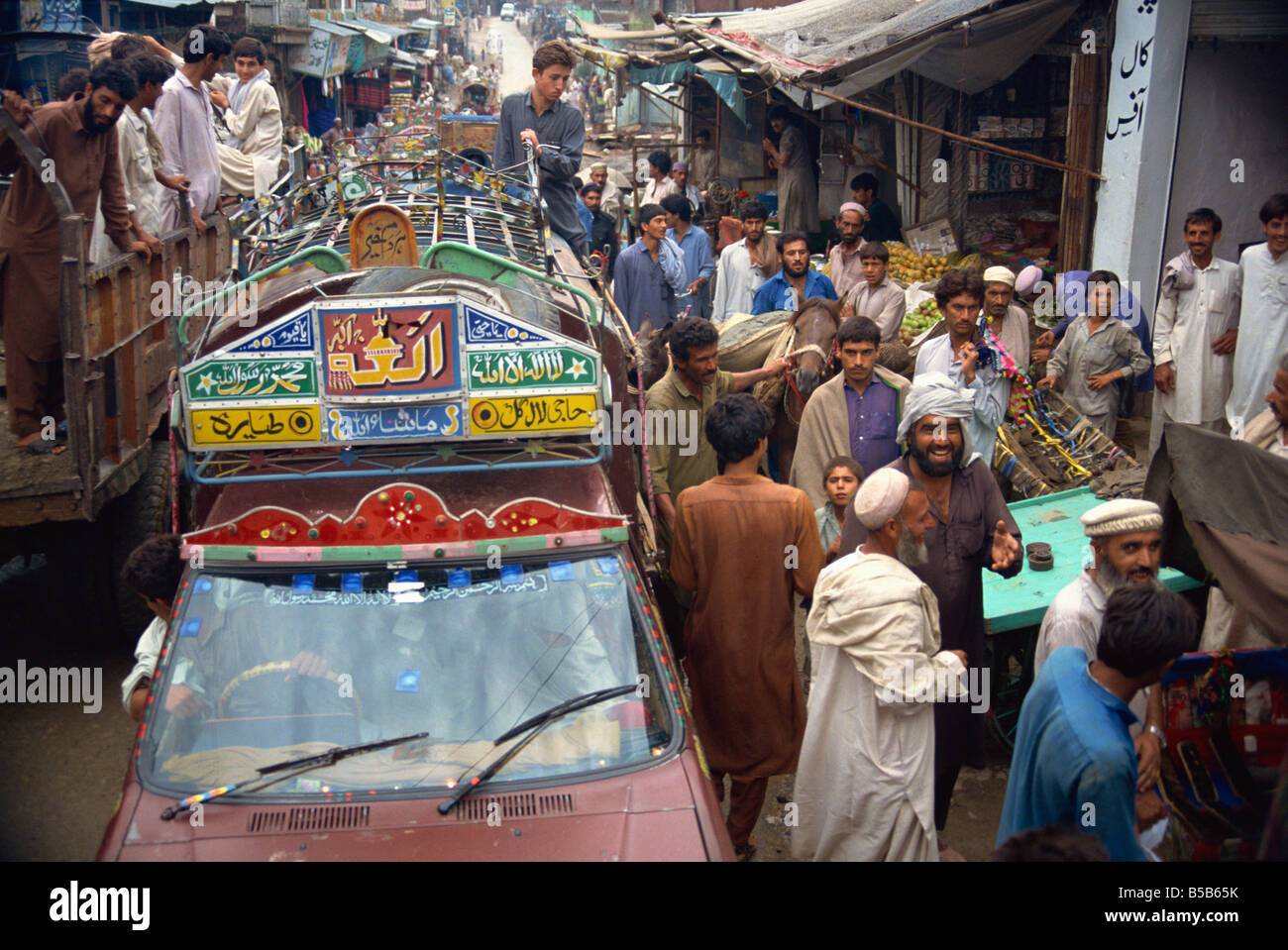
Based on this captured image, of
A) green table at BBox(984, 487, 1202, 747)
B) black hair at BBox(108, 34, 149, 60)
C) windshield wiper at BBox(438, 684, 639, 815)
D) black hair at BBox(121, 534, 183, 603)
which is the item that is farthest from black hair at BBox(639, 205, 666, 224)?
windshield wiper at BBox(438, 684, 639, 815)

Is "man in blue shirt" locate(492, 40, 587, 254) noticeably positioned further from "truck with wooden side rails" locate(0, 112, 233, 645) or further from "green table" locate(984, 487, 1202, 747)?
"green table" locate(984, 487, 1202, 747)

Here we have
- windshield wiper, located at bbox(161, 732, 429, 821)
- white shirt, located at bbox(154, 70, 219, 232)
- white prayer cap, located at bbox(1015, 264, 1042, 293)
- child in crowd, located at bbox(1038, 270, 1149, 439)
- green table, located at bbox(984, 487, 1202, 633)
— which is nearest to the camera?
windshield wiper, located at bbox(161, 732, 429, 821)

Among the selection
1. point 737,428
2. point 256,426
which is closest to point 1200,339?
point 737,428

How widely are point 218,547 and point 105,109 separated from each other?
3.13 metres

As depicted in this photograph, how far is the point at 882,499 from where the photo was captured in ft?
11.5

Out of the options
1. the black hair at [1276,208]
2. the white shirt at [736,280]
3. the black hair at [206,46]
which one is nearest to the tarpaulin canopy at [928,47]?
the white shirt at [736,280]

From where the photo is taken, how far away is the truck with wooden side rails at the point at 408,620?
299cm

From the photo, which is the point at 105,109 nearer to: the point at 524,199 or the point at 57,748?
the point at 524,199

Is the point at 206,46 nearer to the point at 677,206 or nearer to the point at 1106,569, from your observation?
the point at 677,206

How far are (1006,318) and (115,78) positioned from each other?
191 inches

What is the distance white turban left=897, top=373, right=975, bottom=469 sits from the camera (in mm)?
4059

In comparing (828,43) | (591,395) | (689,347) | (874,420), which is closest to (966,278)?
(874,420)

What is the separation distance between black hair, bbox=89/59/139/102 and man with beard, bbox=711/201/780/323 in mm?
4603

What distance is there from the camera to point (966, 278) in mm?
5547
